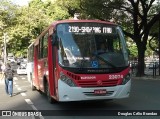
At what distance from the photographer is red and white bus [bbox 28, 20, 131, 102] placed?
40.5 feet

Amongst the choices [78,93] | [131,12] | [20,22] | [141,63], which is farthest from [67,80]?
[20,22]

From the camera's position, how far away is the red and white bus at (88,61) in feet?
40.5

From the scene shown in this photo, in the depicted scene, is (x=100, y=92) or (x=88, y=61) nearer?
(x=100, y=92)

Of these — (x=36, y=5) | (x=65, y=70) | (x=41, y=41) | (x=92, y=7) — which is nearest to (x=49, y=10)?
(x=36, y=5)

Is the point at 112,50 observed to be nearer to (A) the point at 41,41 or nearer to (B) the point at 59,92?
(B) the point at 59,92

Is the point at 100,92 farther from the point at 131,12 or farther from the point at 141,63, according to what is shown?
the point at 131,12

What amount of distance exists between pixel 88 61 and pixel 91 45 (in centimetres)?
57

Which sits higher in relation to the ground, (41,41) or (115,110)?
(41,41)

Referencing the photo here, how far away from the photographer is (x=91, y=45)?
505 inches

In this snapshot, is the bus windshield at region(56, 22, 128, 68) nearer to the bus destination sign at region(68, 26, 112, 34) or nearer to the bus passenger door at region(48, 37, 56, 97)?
the bus destination sign at region(68, 26, 112, 34)

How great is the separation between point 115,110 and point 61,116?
6.16 feet

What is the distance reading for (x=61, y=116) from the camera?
38.4 ft

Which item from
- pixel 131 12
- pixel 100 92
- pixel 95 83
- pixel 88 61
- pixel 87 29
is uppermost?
pixel 131 12

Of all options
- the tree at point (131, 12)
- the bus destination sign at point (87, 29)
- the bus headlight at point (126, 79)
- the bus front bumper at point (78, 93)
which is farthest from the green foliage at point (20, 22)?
the bus front bumper at point (78, 93)
